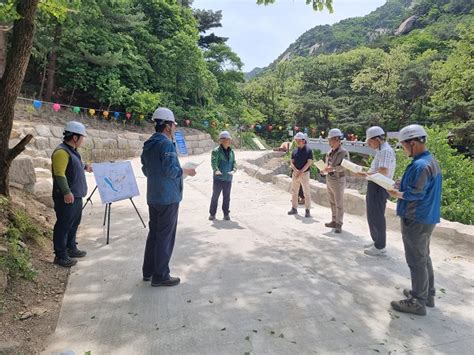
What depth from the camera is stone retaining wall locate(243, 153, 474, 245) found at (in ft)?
15.5

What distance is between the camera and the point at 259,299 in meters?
3.22

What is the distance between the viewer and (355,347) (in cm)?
251

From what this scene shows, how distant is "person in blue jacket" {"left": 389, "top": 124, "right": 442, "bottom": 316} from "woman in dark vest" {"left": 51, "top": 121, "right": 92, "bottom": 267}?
3.31m

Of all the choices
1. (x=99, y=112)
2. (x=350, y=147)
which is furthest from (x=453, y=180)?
(x=350, y=147)

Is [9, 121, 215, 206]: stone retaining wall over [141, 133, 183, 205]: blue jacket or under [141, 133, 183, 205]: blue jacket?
under

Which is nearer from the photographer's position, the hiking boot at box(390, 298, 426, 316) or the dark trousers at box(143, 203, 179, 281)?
the hiking boot at box(390, 298, 426, 316)

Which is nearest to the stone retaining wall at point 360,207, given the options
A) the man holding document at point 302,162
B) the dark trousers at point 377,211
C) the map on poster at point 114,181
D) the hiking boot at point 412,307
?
the man holding document at point 302,162

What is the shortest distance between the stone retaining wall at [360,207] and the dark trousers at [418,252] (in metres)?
2.10

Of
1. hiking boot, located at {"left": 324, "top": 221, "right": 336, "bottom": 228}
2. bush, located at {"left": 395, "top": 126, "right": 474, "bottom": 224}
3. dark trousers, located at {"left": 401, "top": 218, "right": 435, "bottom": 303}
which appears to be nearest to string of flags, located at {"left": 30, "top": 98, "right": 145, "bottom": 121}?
hiking boot, located at {"left": 324, "top": 221, "right": 336, "bottom": 228}

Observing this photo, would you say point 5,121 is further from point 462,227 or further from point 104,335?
point 462,227

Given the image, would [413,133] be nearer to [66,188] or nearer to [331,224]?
[331,224]

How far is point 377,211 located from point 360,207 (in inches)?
88.6

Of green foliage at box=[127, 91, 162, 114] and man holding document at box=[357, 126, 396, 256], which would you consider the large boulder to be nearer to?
man holding document at box=[357, 126, 396, 256]

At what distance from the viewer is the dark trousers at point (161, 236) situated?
3.34 metres
